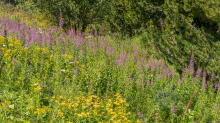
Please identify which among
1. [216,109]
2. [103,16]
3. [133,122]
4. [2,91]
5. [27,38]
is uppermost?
[103,16]

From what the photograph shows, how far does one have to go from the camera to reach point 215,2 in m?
4.22

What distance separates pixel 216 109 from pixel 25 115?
3.17 metres

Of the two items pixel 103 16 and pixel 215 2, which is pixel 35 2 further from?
pixel 215 2

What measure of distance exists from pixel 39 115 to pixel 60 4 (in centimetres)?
593

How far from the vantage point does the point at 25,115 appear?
2.72m

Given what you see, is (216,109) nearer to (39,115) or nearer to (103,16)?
(39,115)

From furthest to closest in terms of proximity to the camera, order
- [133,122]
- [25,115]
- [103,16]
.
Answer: [103,16], [133,122], [25,115]

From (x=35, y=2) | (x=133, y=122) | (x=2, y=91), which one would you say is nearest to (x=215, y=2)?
(x=133, y=122)

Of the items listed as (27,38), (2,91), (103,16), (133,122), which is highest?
(103,16)

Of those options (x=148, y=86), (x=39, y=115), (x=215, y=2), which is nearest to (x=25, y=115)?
(x=39, y=115)

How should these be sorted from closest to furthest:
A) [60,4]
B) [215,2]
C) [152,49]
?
1. [215,2]
2. [152,49]
3. [60,4]

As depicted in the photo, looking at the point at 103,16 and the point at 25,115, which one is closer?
the point at 25,115

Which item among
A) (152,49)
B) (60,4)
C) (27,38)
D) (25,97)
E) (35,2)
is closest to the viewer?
(25,97)

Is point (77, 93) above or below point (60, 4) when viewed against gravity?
below
